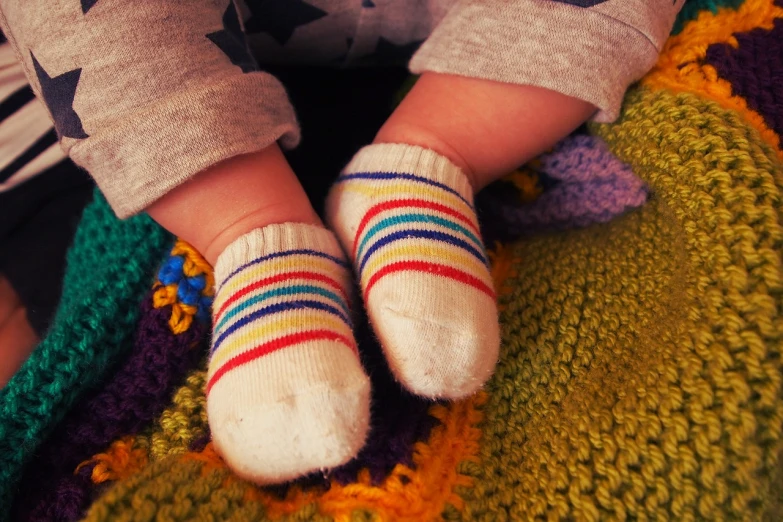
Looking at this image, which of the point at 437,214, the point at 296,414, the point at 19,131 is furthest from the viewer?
the point at 19,131

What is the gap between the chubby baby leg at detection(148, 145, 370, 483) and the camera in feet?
1.35

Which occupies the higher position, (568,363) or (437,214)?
(437,214)

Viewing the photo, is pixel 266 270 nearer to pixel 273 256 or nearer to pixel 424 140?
pixel 273 256

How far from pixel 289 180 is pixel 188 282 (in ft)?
0.43

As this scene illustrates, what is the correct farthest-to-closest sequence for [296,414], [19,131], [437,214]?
[19,131] → [437,214] → [296,414]

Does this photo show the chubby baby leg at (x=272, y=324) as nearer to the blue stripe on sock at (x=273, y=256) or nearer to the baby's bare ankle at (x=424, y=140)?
the blue stripe on sock at (x=273, y=256)

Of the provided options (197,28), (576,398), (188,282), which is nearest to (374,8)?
(197,28)

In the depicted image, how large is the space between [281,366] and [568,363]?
0.24 metres

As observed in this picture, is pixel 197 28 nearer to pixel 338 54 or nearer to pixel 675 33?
pixel 338 54

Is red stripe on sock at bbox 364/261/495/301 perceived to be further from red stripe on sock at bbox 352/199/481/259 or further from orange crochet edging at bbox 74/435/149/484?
orange crochet edging at bbox 74/435/149/484

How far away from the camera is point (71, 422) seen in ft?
1.71

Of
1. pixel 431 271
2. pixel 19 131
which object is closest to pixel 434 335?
pixel 431 271

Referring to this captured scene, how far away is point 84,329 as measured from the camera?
0.54 m

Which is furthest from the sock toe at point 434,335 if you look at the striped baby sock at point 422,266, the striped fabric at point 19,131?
the striped fabric at point 19,131
